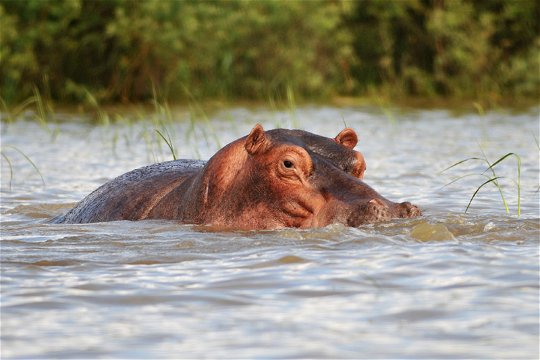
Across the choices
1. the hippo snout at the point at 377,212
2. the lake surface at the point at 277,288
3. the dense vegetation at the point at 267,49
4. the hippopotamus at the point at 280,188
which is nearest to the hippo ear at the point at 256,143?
the hippopotamus at the point at 280,188

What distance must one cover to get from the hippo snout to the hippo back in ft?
4.17

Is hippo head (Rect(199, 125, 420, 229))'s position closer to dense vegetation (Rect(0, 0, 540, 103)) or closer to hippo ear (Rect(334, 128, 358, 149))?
hippo ear (Rect(334, 128, 358, 149))

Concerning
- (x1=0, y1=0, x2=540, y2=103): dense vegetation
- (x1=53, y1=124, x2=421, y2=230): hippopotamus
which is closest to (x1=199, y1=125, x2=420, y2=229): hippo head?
(x1=53, y1=124, x2=421, y2=230): hippopotamus

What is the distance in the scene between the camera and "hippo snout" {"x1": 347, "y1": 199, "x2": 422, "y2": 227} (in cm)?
501

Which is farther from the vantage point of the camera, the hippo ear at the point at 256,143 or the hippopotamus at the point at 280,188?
the hippo ear at the point at 256,143

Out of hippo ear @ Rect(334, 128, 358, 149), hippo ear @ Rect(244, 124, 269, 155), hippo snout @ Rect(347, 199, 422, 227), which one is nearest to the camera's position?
hippo snout @ Rect(347, 199, 422, 227)

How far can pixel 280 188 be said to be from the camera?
215 inches

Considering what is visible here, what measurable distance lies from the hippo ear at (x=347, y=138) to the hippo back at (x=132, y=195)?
32.3 inches

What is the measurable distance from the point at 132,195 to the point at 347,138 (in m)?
1.29

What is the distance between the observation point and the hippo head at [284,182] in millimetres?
5309

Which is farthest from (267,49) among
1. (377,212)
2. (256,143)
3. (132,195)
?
(377,212)

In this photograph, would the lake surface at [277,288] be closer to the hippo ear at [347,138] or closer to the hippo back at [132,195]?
the hippo back at [132,195]

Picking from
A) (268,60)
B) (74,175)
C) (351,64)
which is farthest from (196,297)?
(351,64)

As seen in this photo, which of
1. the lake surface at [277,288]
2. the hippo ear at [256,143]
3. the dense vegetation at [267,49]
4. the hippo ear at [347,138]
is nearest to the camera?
the lake surface at [277,288]
